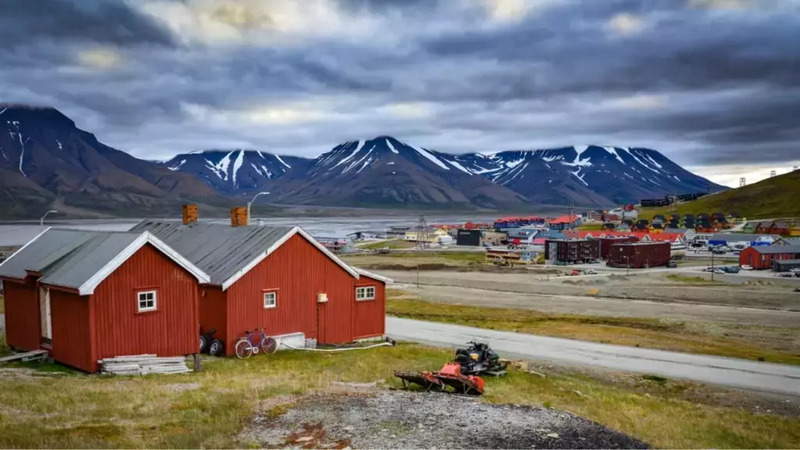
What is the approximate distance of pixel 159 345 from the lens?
2631 centimetres

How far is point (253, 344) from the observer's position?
31.2m

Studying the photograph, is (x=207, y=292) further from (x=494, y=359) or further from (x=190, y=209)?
(x=494, y=359)

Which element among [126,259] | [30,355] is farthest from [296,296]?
[30,355]

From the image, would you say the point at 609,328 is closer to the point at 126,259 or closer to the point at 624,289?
the point at 624,289

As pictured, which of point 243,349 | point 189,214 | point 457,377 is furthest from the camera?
point 189,214

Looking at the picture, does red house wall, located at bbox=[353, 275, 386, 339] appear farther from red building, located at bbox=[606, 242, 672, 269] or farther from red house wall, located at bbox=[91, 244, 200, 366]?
red building, located at bbox=[606, 242, 672, 269]

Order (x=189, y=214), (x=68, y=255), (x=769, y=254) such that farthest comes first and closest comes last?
(x=769, y=254) < (x=189, y=214) < (x=68, y=255)

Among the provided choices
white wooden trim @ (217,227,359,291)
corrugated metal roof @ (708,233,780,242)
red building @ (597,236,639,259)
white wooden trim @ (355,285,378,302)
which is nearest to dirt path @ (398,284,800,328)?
white wooden trim @ (355,285,378,302)

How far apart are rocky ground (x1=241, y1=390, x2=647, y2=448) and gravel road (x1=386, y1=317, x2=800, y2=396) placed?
18.6 metres

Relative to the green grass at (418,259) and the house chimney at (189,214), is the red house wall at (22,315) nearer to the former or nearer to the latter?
the house chimney at (189,214)

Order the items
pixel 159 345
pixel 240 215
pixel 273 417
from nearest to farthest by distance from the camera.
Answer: pixel 273 417 → pixel 159 345 → pixel 240 215

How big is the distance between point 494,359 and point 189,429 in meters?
14.7

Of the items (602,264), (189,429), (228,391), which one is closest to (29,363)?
(228,391)

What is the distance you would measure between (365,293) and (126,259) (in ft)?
50.6
